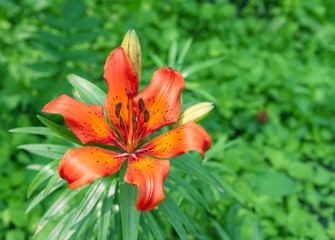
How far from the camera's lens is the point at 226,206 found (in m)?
2.09

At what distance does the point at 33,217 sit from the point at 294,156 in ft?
6.85

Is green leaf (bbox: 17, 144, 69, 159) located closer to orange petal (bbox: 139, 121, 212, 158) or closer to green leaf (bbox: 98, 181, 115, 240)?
green leaf (bbox: 98, 181, 115, 240)

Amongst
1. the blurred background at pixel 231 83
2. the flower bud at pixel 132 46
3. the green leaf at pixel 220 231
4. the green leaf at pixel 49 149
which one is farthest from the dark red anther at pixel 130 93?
the green leaf at pixel 220 231

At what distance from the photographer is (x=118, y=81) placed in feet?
3.23

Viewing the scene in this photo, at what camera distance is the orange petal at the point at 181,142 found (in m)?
0.89

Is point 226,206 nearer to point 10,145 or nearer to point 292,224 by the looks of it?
point 292,224

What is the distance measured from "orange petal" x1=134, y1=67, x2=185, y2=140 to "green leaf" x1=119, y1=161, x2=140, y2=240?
23 cm

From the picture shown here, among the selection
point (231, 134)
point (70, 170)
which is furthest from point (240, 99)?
point (70, 170)

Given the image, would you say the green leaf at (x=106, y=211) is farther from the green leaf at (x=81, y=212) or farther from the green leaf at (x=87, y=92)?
the green leaf at (x=87, y=92)

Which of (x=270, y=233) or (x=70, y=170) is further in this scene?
(x=270, y=233)

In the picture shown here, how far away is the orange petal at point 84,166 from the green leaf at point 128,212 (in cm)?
11

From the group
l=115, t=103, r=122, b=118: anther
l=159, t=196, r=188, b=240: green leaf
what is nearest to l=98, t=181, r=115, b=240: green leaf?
l=159, t=196, r=188, b=240: green leaf

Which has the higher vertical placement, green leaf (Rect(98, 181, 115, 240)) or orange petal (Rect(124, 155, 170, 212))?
orange petal (Rect(124, 155, 170, 212))

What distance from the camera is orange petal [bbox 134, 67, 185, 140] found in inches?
39.6
